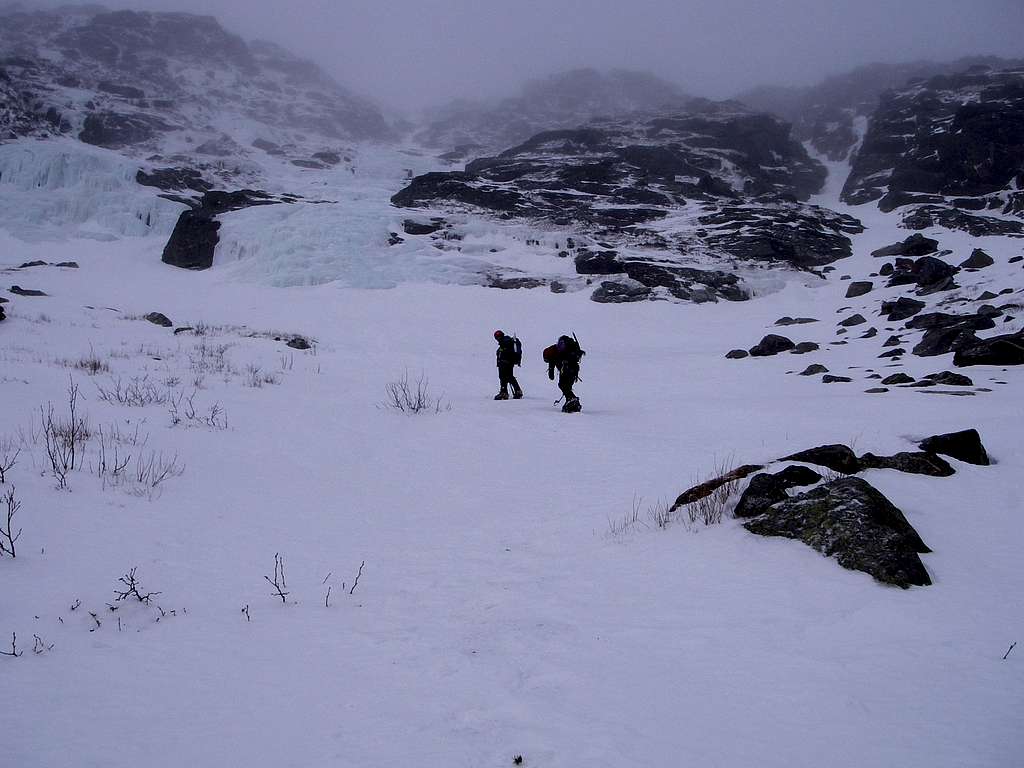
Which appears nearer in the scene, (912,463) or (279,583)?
(279,583)

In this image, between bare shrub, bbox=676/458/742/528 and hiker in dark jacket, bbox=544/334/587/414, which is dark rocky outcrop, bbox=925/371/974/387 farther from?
bare shrub, bbox=676/458/742/528

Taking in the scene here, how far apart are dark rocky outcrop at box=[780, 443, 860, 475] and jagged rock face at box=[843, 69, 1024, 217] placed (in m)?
51.9

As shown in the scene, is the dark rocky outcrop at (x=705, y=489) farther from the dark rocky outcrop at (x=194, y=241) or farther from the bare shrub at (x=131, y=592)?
the dark rocky outcrop at (x=194, y=241)

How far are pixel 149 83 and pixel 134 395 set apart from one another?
322 feet

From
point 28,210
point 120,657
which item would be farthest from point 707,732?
point 28,210

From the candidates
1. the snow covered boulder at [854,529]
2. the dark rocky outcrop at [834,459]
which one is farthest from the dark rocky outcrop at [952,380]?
the snow covered boulder at [854,529]

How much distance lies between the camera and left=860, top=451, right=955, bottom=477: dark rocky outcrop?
14.7 ft

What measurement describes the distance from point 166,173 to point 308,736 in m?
57.5

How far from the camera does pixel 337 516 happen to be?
4438 mm

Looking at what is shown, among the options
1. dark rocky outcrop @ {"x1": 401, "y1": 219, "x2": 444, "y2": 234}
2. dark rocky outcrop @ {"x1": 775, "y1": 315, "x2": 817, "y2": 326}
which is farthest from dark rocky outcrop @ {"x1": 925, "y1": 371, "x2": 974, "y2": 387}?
dark rocky outcrop @ {"x1": 401, "y1": 219, "x2": 444, "y2": 234}

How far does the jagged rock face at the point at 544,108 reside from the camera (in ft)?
322

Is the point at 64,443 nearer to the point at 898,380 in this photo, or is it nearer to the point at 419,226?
the point at 898,380

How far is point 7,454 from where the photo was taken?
4.33 metres

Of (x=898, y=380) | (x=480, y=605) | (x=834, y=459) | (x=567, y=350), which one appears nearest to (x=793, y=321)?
(x=898, y=380)
